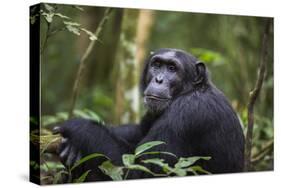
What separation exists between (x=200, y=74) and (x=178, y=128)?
2.52 feet

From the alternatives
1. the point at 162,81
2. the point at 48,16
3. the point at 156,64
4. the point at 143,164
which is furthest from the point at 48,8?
the point at 143,164

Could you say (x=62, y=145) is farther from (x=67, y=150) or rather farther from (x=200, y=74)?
(x=200, y=74)

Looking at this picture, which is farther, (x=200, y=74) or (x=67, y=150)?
(x=200, y=74)

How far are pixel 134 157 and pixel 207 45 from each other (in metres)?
7.80

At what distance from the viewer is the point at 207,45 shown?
13109 millimetres

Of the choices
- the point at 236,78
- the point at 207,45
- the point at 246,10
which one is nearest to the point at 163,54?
the point at 246,10

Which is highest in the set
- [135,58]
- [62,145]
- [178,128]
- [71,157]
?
[135,58]

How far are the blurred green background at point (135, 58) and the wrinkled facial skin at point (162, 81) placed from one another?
1.13 m

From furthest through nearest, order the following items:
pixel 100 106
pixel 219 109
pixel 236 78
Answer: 1. pixel 100 106
2. pixel 236 78
3. pixel 219 109

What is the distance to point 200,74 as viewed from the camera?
21.0 feet

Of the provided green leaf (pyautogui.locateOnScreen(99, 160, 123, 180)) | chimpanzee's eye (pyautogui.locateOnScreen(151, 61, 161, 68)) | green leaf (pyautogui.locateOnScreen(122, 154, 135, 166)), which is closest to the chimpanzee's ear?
chimpanzee's eye (pyautogui.locateOnScreen(151, 61, 161, 68))

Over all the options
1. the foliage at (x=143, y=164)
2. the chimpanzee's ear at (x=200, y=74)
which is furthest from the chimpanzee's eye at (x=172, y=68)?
the foliage at (x=143, y=164)

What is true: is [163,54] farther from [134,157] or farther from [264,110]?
[264,110]

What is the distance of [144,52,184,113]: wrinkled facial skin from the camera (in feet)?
A: 20.5
